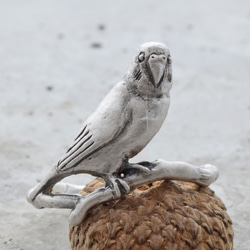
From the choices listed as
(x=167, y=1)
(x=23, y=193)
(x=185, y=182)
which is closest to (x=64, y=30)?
(x=167, y=1)

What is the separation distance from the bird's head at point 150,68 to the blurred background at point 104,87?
79 centimetres

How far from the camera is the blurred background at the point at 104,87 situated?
2.87 meters

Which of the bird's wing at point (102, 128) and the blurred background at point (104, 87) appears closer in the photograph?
the bird's wing at point (102, 128)

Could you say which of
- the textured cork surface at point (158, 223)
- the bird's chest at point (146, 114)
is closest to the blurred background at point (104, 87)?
the textured cork surface at point (158, 223)

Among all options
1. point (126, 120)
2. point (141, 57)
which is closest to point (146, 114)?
point (126, 120)

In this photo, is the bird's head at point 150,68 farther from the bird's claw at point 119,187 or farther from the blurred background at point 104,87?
the blurred background at point 104,87

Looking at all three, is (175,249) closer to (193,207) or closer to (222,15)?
(193,207)

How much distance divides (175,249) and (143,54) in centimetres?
63

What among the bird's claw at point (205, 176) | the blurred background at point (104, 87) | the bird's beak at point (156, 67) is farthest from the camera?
the blurred background at point (104, 87)

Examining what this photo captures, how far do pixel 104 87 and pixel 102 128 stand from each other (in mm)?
2065

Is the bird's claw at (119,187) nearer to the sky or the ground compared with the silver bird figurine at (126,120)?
nearer to the ground

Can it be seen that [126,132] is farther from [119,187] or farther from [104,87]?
[104,87]

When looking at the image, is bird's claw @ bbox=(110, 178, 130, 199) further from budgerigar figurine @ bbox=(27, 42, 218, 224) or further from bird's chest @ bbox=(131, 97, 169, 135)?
bird's chest @ bbox=(131, 97, 169, 135)

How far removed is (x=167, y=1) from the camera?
541 cm
